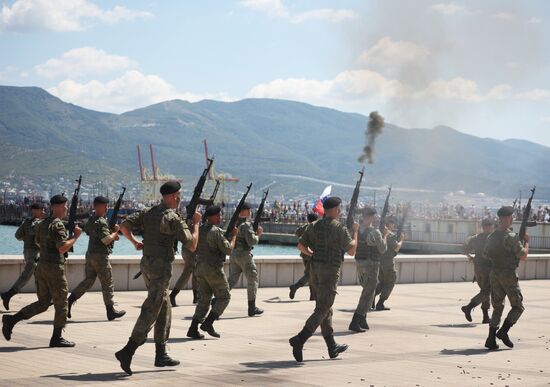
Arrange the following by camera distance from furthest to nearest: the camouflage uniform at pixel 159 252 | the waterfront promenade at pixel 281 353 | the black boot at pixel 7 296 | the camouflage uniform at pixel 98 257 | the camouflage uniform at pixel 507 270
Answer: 1. the black boot at pixel 7 296
2. the camouflage uniform at pixel 98 257
3. the camouflage uniform at pixel 507 270
4. the camouflage uniform at pixel 159 252
5. the waterfront promenade at pixel 281 353

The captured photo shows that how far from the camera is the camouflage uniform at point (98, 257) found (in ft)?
53.7

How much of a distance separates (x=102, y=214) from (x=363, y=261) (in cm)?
423

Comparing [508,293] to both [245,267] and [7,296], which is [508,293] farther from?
[7,296]

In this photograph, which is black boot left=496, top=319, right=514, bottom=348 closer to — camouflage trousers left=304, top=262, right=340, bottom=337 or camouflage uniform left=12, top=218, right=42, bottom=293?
camouflage trousers left=304, top=262, right=340, bottom=337

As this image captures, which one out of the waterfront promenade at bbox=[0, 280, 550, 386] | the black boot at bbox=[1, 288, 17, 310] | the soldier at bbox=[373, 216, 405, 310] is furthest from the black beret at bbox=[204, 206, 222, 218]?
the soldier at bbox=[373, 216, 405, 310]

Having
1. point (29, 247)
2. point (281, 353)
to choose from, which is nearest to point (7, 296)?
point (29, 247)

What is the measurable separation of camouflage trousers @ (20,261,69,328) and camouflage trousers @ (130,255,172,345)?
1.72 m

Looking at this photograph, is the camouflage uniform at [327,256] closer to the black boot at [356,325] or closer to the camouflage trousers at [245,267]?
the black boot at [356,325]

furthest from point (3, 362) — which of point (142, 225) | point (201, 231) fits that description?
point (201, 231)

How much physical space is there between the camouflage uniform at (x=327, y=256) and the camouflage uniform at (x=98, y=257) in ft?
14.8

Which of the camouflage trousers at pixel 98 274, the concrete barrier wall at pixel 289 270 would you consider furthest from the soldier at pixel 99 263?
the concrete barrier wall at pixel 289 270

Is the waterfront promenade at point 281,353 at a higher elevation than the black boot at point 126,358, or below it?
below

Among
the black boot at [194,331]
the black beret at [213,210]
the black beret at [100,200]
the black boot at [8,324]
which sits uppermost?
the black beret at [100,200]

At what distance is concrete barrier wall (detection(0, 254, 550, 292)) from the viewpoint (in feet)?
65.9
